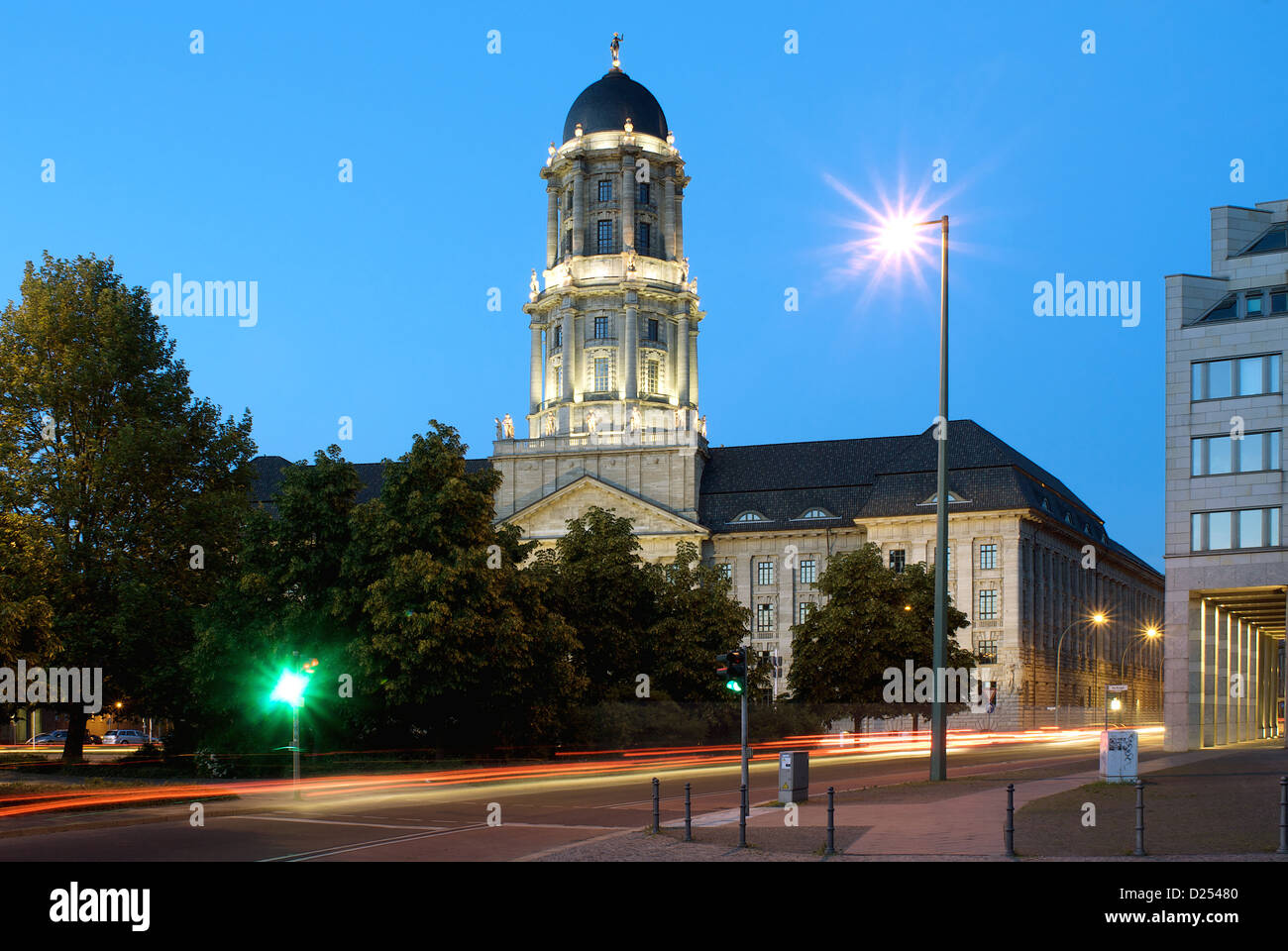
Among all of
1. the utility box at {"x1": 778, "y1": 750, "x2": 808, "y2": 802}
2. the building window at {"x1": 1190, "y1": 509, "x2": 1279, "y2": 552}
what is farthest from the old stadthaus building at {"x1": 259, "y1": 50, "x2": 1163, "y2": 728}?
the utility box at {"x1": 778, "y1": 750, "x2": 808, "y2": 802}

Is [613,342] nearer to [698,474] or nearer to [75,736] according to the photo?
[698,474]

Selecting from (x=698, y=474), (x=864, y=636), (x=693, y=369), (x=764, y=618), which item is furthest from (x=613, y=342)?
(x=864, y=636)

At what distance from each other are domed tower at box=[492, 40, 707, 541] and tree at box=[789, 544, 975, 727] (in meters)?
38.1

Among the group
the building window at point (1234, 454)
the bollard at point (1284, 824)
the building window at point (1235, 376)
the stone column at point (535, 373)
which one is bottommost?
the bollard at point (1284, 824)

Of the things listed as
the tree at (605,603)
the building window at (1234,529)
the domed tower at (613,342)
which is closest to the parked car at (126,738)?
the domed tower at (613,342)

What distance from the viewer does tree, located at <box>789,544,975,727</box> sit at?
7594 centimetres

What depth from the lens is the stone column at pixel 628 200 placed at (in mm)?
124188

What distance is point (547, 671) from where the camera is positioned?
176ft

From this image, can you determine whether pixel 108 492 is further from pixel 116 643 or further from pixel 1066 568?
pixel 1066 568

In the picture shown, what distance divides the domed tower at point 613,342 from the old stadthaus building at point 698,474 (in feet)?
0.55

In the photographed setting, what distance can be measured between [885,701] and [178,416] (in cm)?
4026

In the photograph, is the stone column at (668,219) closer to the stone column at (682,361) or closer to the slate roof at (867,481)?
the stone column at (682,361)

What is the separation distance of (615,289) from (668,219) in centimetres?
950

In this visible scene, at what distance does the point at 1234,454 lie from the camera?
53.4 metres
